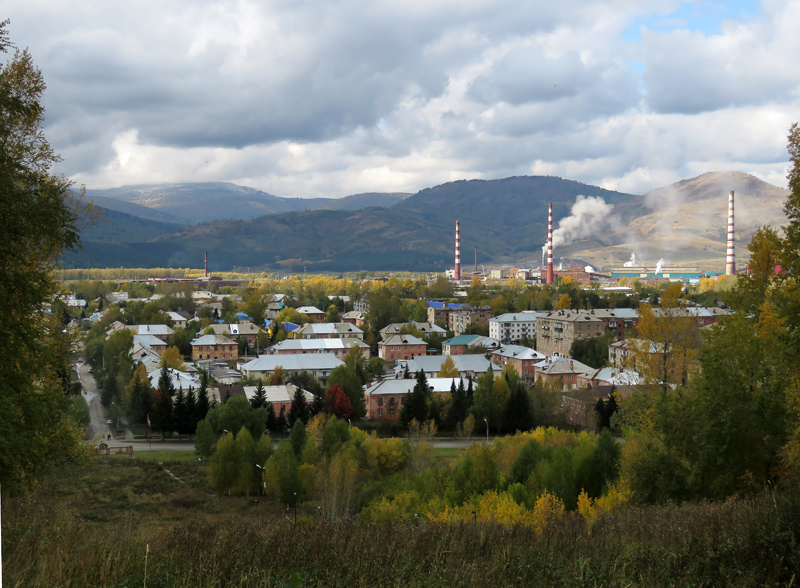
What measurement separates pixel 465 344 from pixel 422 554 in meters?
41.5

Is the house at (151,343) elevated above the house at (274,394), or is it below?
above

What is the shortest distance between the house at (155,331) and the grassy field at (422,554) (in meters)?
43.0

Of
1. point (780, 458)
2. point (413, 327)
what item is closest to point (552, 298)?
point (413, 327)

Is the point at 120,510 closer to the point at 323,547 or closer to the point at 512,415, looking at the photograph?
the point at 323,547

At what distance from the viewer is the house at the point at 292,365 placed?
1362 inches

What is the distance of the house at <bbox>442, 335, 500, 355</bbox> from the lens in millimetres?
44891

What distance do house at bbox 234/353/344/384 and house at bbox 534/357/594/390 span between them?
10739 mm

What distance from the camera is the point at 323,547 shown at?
4211 mm

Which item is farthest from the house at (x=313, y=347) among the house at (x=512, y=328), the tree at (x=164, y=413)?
the tree at (x=164, y=413)

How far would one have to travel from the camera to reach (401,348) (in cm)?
4450

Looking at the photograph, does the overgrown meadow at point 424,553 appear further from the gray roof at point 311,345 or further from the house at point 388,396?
the gray roof at point 311,345

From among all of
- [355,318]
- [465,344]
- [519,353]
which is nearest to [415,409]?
[519,353]

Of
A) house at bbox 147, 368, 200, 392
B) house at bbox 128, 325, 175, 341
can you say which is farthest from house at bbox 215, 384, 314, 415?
house at bbox 128, 325, 175, 341

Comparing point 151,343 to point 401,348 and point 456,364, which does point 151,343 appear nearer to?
point 401,348
